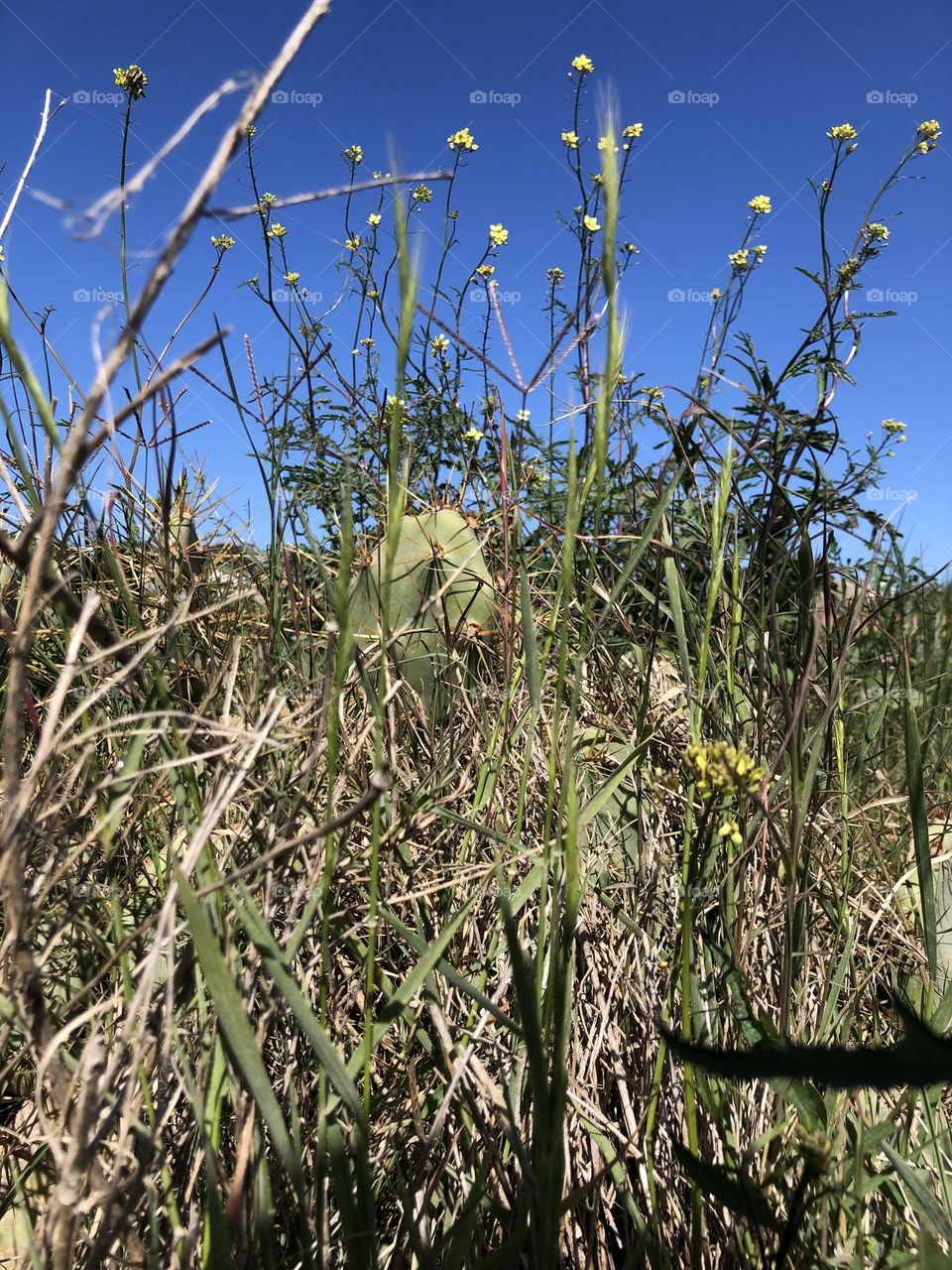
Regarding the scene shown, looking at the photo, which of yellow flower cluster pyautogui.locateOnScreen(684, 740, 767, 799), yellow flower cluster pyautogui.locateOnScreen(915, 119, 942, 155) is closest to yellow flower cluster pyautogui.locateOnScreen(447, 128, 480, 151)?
yellow flower cluster pyautogui.locateOnScreen(915, 119, 942, 155)

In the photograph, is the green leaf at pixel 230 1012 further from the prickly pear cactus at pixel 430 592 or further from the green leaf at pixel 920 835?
the prickly pear cactus at pixel 430 592

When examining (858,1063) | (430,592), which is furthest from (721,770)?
(430,592)

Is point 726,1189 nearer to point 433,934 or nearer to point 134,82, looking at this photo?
point 433,934

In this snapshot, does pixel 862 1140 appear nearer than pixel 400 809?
Yes

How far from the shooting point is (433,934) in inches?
32.7

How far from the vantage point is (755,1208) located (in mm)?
513

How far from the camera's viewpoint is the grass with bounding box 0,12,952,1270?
0.47 meters

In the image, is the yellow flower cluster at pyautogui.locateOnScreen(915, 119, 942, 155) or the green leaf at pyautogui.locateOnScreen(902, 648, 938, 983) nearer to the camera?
the green leaf at pyautogui.locateOnScreen(902, 648, 938, 983)

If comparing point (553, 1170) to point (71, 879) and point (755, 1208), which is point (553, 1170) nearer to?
point (755, 1208)

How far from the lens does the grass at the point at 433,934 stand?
47 cm

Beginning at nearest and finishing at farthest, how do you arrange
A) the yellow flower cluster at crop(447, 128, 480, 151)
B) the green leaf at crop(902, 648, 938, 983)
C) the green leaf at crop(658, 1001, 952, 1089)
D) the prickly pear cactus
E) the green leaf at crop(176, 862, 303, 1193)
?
1. the green leaf at crop(658, 1001, 952, 1089)
2. the green leaf at crop(176, 862, 303, 1193)
3. the green leaf at crop(902, 648, 938, 983)
4. the prickly pear cactus
5. the yellow flower cluster at crop(447, 128, 480, 151)

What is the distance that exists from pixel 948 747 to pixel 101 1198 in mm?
1447

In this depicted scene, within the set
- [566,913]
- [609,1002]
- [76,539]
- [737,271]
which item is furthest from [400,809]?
[737,271]

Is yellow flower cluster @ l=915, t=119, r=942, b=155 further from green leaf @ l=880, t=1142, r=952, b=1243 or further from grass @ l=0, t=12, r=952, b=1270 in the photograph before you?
green leaf @ l=880, t=1142, r=952, b=1243
